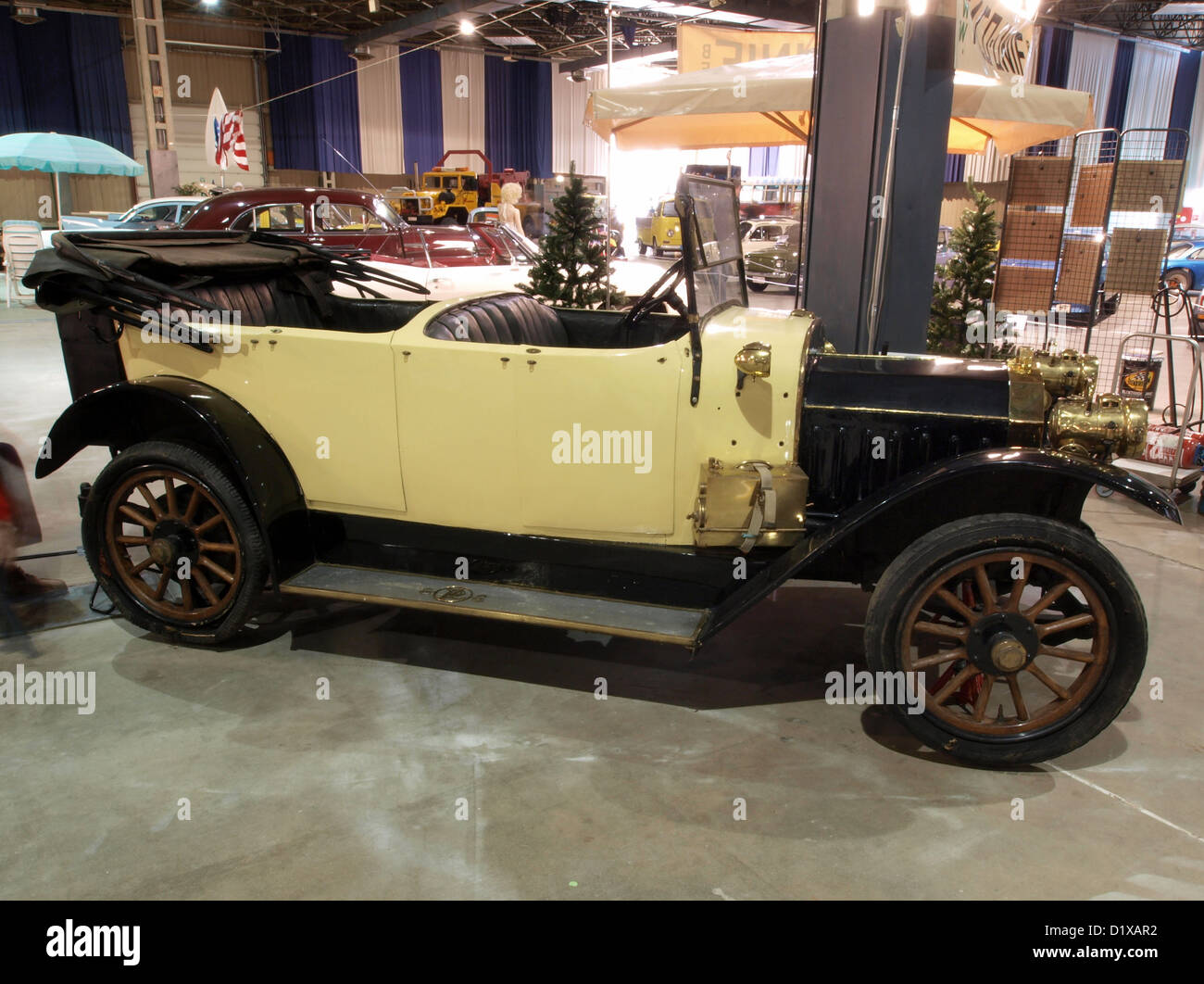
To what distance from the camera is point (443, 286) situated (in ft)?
28.1

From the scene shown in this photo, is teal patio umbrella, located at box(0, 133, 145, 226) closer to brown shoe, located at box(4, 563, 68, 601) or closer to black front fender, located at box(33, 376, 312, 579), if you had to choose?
brown shoe, located at box(4, 563, 68, 601)

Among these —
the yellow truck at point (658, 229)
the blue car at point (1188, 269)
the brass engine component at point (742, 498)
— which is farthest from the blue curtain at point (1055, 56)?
the brass engine component at point (742, 498)

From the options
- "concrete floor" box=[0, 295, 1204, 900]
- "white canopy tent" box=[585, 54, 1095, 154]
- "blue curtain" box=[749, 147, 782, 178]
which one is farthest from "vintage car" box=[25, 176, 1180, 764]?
"blue curtain" box=[749, 147, 782, 178]

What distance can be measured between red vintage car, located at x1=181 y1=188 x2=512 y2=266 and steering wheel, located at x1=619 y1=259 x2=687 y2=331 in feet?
20.7

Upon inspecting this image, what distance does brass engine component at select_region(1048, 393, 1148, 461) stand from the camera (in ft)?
8.75

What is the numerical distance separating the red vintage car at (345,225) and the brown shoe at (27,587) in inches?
248

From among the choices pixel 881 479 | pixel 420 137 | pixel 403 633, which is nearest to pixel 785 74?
pixel 881 479

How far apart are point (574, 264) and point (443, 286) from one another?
1.55 metres

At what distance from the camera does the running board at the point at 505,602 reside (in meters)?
2.85

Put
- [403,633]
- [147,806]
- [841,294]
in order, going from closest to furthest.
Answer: [147,806], [403,633], [841,294]

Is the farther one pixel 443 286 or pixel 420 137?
pixel 420 137

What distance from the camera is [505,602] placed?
3.03 metres

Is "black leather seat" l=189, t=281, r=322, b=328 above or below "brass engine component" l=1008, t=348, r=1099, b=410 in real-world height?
above
